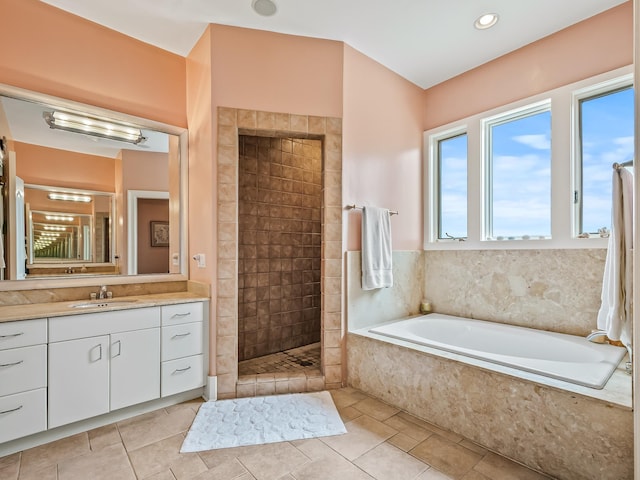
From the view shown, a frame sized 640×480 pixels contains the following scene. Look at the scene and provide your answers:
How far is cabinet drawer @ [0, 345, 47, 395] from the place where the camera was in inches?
66.4

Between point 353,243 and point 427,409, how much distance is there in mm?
→ 1320

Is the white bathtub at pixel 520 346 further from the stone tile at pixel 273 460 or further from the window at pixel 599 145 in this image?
the stone tile at pixel 273 460

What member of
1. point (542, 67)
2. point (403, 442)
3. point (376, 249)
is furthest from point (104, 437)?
point (542, 67)

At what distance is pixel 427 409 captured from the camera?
2.04m

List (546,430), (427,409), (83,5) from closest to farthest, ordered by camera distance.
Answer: (546,430)
(427,409)
(83,5)

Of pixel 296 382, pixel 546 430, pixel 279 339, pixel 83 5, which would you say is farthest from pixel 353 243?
pixel 83 5

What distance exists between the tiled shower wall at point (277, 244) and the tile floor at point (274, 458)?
136 cm

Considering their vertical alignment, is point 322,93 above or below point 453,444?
above

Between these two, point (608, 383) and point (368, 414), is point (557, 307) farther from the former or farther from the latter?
point (368, 414)

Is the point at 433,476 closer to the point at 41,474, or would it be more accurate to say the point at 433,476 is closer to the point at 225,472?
the point at 225,472

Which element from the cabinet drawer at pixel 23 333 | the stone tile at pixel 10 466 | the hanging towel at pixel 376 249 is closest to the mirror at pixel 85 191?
the cabinet drawer at pixel 23 333

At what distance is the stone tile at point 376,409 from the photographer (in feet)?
7.01

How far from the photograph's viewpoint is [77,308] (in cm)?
202

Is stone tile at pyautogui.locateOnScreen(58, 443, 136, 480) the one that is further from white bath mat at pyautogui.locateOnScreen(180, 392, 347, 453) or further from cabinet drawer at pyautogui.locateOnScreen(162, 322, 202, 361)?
cabinet drawer at pyautogui.locateOnScreen(162, 322, 202, 361)
